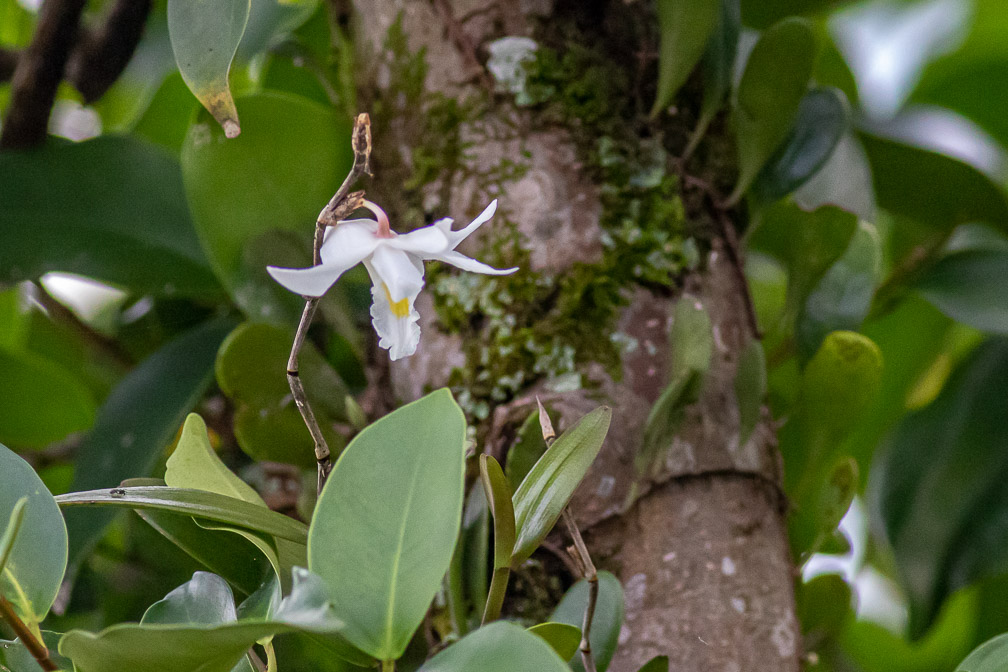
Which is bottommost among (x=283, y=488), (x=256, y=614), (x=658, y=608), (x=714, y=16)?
(x=283, y=488)

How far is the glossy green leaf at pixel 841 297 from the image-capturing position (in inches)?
24.3

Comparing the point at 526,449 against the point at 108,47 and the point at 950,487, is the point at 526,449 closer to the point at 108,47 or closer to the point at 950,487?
the point at 950,487

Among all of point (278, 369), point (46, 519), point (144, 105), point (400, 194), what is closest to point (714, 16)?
point (400, 194)

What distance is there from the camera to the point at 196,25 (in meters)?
0.38

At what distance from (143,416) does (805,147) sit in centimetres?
54

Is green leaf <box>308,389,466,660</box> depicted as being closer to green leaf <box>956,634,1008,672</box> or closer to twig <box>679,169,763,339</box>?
green leaf <box>956,634,1008,672</box>

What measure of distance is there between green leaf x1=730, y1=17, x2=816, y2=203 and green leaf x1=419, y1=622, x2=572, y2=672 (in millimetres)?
428

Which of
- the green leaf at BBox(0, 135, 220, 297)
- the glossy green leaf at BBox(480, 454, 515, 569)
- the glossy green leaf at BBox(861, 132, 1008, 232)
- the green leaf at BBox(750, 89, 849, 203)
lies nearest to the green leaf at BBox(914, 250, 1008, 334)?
the glossy green leaf at BBox(861, 132, 1008, 232)

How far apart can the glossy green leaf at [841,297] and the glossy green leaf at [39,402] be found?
0.69 meters

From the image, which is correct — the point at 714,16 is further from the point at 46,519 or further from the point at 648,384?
the point at 46,519

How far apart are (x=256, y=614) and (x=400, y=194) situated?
0.35 m

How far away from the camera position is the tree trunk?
0.48 m

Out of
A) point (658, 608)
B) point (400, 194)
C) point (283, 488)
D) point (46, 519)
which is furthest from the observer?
point (283, 488)

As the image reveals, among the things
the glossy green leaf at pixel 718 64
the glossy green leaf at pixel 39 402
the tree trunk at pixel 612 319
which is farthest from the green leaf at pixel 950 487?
the glossy green leaf at pixel 39 402
